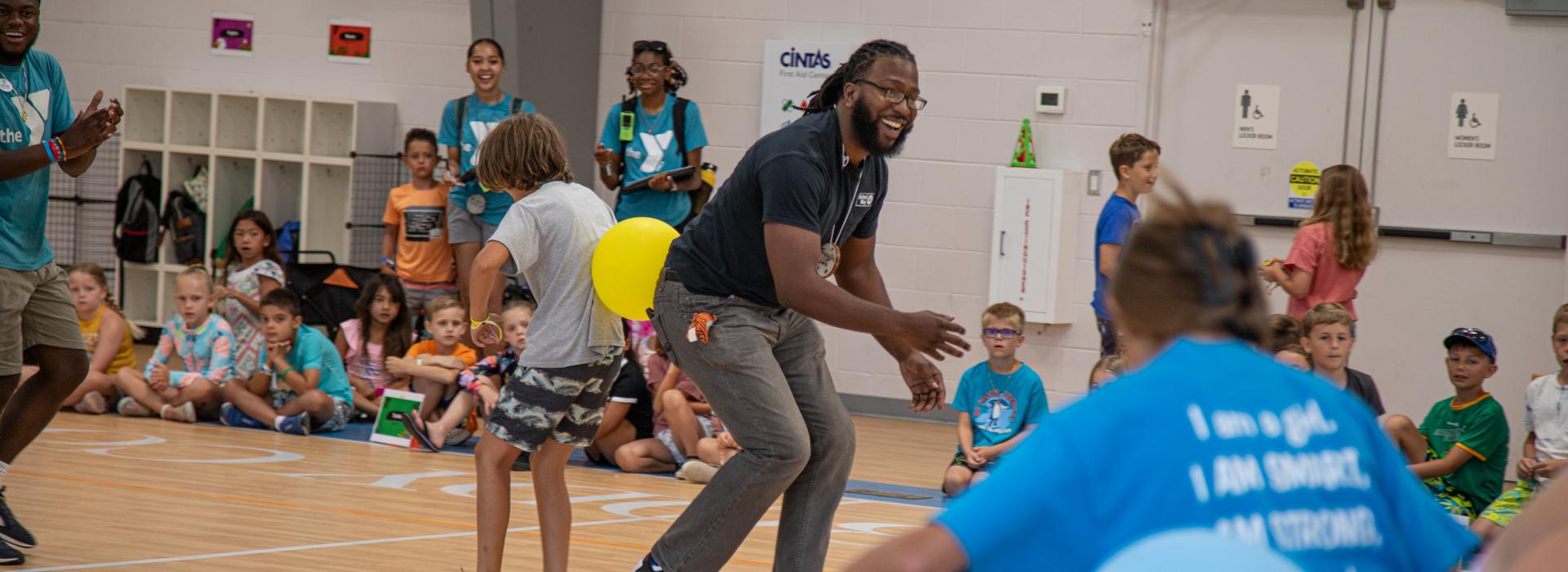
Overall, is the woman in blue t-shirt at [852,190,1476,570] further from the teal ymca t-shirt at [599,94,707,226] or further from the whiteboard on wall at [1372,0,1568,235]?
the whiteboard on wall at [1372,0,1568,235]

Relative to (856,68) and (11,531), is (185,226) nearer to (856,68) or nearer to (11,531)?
(11,531)

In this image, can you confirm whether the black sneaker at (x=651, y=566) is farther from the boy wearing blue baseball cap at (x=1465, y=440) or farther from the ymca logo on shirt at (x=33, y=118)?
the boy wearing blue baseball cap at (x=1465, y=440)

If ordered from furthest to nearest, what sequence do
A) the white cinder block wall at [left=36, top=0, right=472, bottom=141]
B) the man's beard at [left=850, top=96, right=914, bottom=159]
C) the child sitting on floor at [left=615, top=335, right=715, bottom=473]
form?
1. the white cinder block wall at [left=36, top=0, right=472, bottom=141]
2. the child sitting on floor at [left=615, top=335, right=715, bottom=473]
3. the man's beard at [left=850, top=96, right=914, bottom=159]

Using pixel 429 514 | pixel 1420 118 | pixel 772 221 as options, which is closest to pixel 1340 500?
pixel 772 221

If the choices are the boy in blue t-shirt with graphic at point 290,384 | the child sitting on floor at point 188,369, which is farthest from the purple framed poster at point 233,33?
the boy in blue t-shirt with graphic at point 290,384

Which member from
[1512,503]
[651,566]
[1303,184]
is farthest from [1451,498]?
[651,566]

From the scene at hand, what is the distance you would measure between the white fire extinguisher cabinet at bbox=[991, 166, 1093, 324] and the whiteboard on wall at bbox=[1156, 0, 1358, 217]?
64 centimetres

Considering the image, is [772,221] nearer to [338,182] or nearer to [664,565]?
[664,565]

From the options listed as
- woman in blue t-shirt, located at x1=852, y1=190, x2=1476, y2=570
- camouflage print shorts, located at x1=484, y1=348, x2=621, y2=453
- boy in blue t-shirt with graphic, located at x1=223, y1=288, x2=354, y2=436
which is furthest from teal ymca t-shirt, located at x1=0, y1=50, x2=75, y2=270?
woman in blue t-shirt, located at x1=852, y1=190, x2=1476, y2=570

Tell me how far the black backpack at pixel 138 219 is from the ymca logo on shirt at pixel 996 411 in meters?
6.57

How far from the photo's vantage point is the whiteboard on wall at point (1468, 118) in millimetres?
8250

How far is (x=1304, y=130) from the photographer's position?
342 inches

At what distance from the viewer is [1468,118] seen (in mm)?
8383

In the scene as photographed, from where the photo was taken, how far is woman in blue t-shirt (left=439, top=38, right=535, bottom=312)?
8.85 meters
